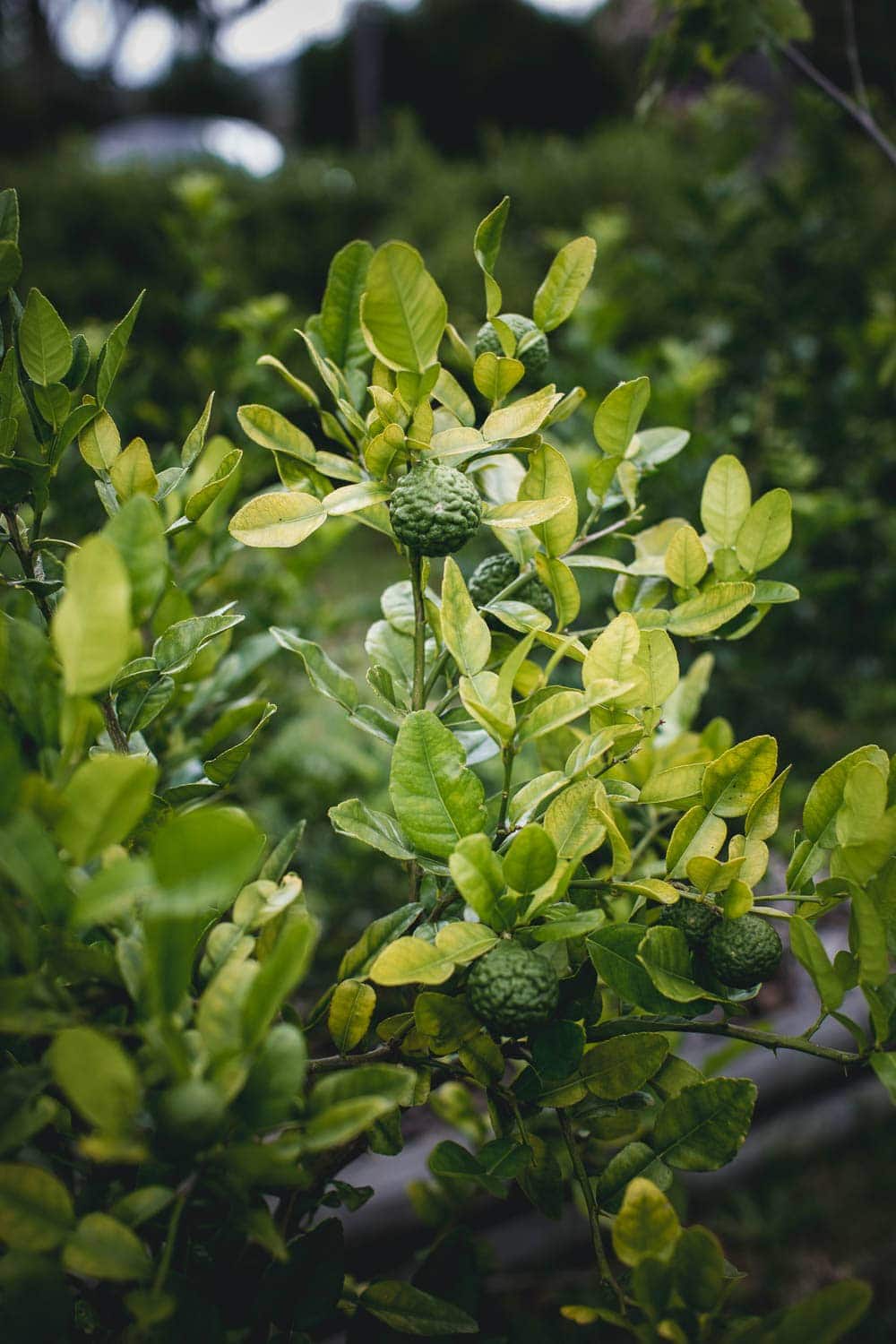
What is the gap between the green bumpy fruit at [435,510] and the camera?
46 centimetres

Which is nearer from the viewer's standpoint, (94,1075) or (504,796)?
(94,1075)

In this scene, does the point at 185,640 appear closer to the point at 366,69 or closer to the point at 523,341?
the point at 523,341

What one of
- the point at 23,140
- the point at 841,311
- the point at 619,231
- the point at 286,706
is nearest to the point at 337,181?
the point at 619,231

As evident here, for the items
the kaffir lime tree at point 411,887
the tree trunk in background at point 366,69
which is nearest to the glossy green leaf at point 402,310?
the kaffir lime tree at point 411,887

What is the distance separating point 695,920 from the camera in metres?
0.48

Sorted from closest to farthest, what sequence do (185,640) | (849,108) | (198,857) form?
(198,857), (185,640), (849,108)

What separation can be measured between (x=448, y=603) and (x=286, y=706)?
4.34ft

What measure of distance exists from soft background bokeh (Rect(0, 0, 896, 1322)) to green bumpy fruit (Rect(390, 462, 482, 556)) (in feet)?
1.99

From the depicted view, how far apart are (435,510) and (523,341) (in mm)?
159

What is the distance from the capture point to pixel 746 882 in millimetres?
473

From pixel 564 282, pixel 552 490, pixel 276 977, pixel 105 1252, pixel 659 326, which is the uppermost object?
pixel 564 282

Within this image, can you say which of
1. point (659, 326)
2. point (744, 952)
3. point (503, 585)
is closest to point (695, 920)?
point (744, 952)

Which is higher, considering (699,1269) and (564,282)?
(564,282)

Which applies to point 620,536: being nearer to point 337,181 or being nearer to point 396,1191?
point 396,1191
